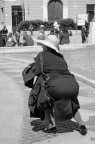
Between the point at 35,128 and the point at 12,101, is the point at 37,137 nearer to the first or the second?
the point at 35,128

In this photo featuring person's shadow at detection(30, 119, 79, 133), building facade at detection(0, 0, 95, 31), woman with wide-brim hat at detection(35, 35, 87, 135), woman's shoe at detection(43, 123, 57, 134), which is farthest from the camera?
building facade at detection(0, 0, 95, 31)

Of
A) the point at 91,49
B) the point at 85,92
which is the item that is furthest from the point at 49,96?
the point at 91,49

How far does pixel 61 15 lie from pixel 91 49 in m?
22.3

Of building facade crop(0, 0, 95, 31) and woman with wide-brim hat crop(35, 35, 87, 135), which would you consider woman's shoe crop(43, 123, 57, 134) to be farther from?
building facade crop(0, 0, 95, 31)

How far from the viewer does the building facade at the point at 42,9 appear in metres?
42.7

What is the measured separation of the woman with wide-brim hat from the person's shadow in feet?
0.58

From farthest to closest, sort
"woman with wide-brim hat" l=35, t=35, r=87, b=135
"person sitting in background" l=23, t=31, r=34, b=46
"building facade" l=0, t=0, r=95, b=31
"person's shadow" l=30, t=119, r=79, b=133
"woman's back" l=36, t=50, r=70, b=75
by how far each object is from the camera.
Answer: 1. "building facade" l=0, t=0, r=95, b=31
2. "person sitting in background" l=23, t=31, r=34, b=46
3. "person's shadow" l=30, t=119, r=79, b=133
4. "woman's back" l=36, t=50, r=70, b=75
5. "woman with wide-brim hat" l=35, t=35, r=87, b=135

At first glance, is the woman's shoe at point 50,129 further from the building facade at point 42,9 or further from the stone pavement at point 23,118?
the building facade at point 42,9

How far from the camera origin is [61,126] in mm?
6195

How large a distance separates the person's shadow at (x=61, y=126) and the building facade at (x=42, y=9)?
36.4 m

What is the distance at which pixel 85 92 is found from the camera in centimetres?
919

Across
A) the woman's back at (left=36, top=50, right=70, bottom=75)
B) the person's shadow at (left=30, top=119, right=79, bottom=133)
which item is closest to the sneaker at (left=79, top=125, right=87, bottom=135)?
the person's shadow at (left=30, top=119, right=79, bottom=133)

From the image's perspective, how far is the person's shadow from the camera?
20.0 ft

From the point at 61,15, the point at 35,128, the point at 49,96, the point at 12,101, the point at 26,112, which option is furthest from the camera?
the point at 61,15
